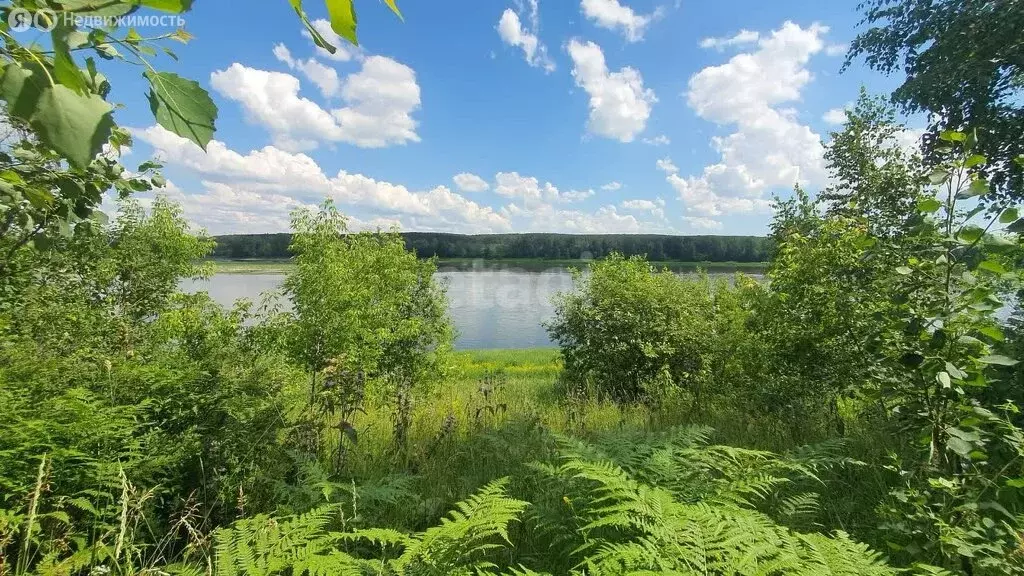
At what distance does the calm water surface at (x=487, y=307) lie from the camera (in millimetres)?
19538

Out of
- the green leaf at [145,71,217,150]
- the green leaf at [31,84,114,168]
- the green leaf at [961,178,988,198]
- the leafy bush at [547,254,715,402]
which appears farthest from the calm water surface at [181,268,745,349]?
the green leaf at [961,178,988,198]

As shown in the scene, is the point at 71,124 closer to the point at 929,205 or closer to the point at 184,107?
the point at 184,107

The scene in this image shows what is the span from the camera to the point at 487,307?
166 feet

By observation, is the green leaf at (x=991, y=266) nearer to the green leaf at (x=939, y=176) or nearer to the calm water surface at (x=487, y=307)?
the green leaf at (x=939, y=176)

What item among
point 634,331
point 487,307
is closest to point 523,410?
point 634,331

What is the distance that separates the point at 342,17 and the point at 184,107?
0.83 feet

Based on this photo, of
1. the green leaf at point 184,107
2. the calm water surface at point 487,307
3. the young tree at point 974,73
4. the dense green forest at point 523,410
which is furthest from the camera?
the calm water surface at point 487,307

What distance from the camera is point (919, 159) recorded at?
646 centimetres

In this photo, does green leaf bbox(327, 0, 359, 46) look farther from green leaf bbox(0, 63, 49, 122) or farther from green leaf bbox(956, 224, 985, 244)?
green leaf bbox(956, 224, 985, 244)

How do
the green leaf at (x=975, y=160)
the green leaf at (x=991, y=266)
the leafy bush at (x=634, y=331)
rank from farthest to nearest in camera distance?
the leafy bush at (x=634, y=331) < the green leaf at (x=975, y=160) < the green leaf at (x=991, y=266)

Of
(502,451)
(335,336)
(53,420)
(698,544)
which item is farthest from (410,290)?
(698,544)

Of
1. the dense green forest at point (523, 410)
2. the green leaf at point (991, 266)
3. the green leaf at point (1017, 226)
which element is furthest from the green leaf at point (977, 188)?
the green leaf at point (991, 266)

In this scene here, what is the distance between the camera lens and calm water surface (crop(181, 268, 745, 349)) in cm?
1954

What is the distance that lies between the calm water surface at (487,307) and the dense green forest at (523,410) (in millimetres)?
2842
